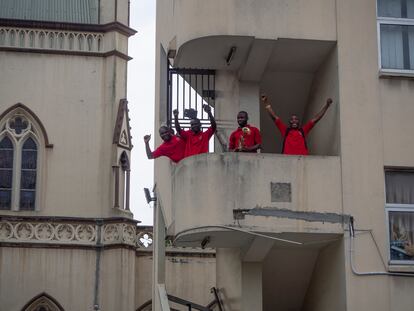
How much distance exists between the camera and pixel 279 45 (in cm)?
1402

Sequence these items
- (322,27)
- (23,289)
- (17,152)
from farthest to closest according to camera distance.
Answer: (17,152)
(23,289)
(322,27)

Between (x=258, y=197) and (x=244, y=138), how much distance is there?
2.91ft

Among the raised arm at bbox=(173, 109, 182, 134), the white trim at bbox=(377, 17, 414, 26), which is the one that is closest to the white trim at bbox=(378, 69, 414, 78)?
the white trim at bbox=(377, 17, 414, 26)

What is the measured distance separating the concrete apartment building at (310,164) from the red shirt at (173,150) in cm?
36

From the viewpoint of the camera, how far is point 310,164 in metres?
13.3

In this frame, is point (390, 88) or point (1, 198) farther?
point (1, 198)

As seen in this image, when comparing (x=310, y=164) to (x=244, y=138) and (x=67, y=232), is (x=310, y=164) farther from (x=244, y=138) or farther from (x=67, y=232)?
(x=67, y=232)

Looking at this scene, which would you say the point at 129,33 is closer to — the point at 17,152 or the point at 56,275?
the point at 17,152

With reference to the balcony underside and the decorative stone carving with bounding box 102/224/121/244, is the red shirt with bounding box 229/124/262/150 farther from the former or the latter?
the decorative stone carving with bounding box 102/224/121/244

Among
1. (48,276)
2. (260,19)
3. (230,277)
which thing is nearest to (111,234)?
(48,276)

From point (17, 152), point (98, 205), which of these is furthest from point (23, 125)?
point (98, 205)

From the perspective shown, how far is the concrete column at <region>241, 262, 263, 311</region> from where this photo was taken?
14.4m

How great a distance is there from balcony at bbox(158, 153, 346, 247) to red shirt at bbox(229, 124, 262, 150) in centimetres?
38

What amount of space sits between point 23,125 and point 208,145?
62.0 feet
